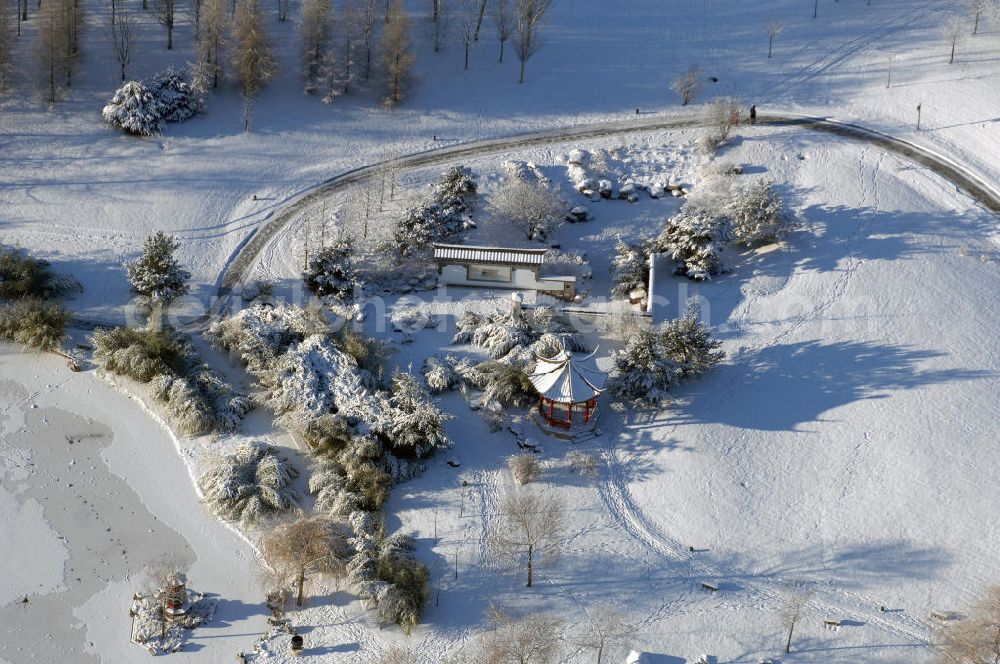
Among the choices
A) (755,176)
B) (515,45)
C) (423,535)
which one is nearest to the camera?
(423,535)

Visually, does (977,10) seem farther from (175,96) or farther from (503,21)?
(175,96)

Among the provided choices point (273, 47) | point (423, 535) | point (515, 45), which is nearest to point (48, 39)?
point (273, 47)

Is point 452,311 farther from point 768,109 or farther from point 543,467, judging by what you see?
point 768,109

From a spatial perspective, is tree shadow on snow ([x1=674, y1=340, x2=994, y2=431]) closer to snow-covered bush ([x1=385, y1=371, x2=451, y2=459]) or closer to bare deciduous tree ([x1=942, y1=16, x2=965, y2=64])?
snow-covered bush ([x1=385, y1=371, x2=451, y2=459])

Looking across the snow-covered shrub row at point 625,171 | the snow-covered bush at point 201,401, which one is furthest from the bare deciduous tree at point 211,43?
the snow-covered bush at point 201,401

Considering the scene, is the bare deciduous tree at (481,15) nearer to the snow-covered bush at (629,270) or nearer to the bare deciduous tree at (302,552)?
the snow-covered bush at (629,270)

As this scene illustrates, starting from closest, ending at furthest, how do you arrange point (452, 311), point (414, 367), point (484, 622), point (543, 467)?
point (484, 622) → point (543, 467) → point (414, 367) → point (452, 311)

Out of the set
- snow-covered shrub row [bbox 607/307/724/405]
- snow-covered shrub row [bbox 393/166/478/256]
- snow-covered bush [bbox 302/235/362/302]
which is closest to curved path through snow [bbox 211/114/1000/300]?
snow-covered bush [bbox 302/235/362/302]

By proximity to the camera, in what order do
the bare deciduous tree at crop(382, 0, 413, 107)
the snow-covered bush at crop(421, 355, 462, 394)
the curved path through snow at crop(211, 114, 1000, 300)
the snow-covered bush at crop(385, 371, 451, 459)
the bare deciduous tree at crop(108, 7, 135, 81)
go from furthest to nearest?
1. the bare deciduous tree at crop(108, 7, 135, 81)
2. the bare deciduous tree at crop(382, 0, 413, 107)
3. the curved path through snow at crop(211, 114, 1000, 300)
4. the snow-covered bush at crop(421, 355, 462, 394)
5. the snow-covered bush at crop(385, 371, 451, 459)
